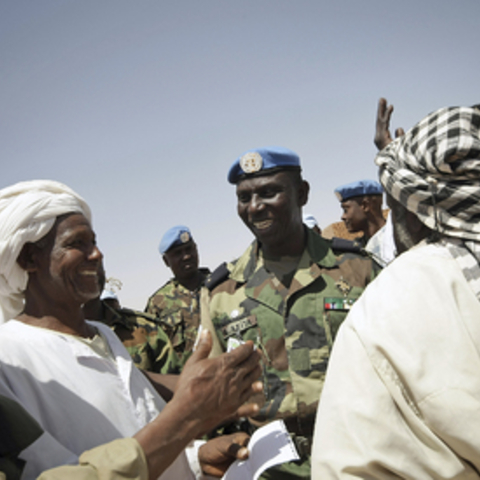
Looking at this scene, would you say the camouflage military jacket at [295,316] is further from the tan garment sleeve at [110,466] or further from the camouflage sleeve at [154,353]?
the tan garment sleeve at [110,466]

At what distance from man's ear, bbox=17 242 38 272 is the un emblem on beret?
1.72 metres

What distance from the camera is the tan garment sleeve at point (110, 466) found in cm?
133

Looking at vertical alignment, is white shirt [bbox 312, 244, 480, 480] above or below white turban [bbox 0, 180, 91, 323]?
below

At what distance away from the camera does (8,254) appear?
2.12 meters

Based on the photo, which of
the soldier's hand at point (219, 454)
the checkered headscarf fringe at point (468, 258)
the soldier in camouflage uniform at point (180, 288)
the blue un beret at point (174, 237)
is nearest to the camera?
the checkered headscarf fringe at point (468, 258)

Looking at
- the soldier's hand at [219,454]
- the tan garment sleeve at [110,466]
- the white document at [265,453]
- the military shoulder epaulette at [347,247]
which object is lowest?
the soldier's hand at [219,454]

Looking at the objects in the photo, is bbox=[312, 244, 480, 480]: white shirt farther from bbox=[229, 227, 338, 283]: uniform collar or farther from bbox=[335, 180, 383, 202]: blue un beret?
bbox=[335, 180, 383, 202]: blue un beret

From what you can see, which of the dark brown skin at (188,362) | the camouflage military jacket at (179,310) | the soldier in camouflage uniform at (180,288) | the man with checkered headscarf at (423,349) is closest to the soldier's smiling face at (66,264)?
the dark brown skin at (188,362)

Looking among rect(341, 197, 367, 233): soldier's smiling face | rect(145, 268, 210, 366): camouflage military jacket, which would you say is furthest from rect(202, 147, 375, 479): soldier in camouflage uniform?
rect(341, 197, 367, 233): soldier's smiling face

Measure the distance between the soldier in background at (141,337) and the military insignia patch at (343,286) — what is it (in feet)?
4.68

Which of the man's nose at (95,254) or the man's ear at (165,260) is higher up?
the man's nose at (95,254)

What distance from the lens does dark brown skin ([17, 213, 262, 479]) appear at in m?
1.69

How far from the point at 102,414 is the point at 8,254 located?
0.91 metres

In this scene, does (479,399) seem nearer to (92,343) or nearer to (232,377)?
(232,377)
